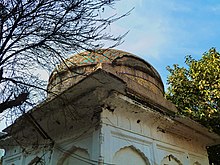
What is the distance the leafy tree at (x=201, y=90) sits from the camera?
31.3 feet

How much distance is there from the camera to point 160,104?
6.89 meters

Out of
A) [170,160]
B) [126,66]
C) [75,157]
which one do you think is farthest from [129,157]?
[126,66]

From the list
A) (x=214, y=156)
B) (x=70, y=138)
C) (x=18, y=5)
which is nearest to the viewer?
(x=18, y=5)

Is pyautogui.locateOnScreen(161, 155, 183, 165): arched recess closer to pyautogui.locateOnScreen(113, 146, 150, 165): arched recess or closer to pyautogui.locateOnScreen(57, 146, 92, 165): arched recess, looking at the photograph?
pyautogui.locateOnScreen(113, 146, 150, 165): arched recess

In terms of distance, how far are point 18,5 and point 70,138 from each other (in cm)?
357

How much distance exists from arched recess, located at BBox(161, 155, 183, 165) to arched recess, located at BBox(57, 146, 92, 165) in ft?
6.91

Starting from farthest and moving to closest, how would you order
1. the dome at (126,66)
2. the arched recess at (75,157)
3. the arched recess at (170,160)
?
the dome at (126,66) < the arched recess at (170,160) < the arched recess at (75,157)

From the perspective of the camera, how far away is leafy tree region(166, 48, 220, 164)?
9531 millimetres

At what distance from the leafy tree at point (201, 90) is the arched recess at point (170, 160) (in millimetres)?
3014

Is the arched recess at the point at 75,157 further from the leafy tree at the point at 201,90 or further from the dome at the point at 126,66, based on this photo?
the leafy tree at the point at 201,90

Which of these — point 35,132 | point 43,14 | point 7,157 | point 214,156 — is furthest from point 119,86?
point 214,156

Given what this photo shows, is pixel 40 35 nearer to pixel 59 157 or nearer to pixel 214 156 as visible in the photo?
pixel 59 157

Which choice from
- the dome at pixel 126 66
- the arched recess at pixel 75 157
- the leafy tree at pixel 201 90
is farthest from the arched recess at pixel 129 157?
the leafy tree at pixel 201 90

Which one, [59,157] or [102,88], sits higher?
[102,88]
